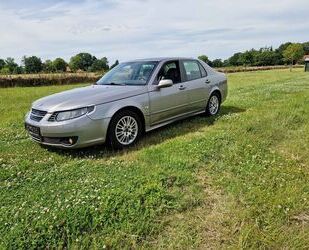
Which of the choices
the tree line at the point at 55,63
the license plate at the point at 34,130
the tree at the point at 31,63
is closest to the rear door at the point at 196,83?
the license plate at the point at 34,130

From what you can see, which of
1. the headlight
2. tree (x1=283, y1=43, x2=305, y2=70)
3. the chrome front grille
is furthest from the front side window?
tree (x1=283, y1=43, x2=305, y2=70)

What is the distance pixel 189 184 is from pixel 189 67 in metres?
3.72

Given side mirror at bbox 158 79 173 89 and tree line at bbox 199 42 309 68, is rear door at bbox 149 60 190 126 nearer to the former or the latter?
side mirror at bbox 158 79 173 89

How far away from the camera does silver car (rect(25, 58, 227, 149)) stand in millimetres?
5004

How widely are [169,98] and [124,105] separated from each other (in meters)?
1.19

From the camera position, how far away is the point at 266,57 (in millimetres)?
89750

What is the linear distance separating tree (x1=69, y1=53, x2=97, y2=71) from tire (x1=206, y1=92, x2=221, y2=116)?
56851 millimetres

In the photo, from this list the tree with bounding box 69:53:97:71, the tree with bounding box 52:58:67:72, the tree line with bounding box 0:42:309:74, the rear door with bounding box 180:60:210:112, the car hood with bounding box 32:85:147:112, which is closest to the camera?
the car hood with bounding box 32:85:147:112

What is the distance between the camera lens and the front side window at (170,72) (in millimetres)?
6426

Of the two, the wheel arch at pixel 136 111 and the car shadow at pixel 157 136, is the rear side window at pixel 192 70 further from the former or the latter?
the wheel arch at pixel 136 111

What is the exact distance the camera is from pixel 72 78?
3206 cm

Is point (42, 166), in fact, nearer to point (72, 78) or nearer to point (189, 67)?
point (189, 67)

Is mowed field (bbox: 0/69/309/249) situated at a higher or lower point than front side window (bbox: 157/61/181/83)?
lower

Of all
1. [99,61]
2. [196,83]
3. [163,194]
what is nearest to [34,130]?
[163,194]
